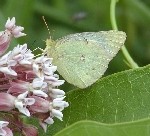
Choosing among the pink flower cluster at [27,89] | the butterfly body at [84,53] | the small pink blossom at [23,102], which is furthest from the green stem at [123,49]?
the small pink blossom at [23,102]

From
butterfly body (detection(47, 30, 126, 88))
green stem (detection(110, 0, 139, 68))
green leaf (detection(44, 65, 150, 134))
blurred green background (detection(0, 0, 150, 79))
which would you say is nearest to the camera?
green leaf (detection(44, 65, 150, 134))

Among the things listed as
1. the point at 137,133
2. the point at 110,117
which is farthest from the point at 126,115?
the point at 137,133

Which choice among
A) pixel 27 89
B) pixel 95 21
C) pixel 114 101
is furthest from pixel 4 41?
pixel 95 21

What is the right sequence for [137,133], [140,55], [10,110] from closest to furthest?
[137,133] → [10,110] → [140,55]

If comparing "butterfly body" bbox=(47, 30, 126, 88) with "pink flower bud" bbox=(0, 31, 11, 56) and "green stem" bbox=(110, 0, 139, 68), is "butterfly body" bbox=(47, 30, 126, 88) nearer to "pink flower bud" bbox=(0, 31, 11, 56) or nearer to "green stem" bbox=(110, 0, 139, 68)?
"green stem" bbox=(110, 0, 139, 68)

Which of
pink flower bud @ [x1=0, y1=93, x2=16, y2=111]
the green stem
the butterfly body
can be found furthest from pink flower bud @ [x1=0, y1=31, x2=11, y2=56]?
the green stem

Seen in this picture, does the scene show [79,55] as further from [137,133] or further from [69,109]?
[137,133]

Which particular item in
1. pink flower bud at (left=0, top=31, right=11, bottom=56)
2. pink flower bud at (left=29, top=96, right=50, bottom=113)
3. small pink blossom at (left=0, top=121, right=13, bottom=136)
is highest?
pink flower bud at (left=0, top=31, right=11, bottom=56)

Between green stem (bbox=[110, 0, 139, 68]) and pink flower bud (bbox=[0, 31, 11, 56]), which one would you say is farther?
green stem (bbox=[110, 0, 139, 68])
